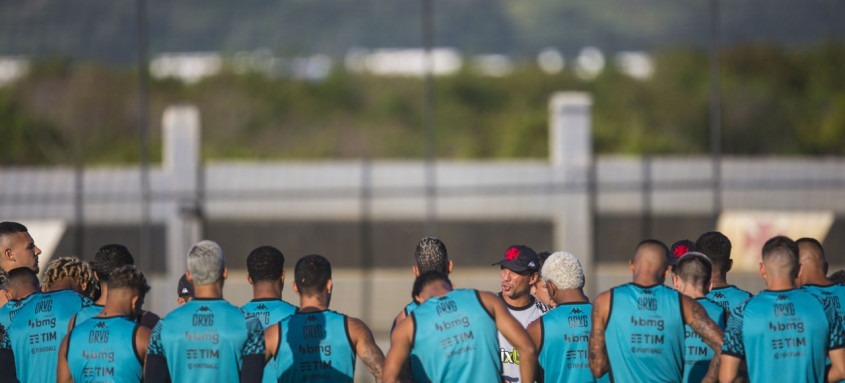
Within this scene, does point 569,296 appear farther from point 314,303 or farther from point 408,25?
point 408,25

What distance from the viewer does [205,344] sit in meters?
5.72

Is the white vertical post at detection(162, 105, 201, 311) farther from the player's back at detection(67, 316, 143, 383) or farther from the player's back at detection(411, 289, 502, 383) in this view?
the player's back at detection(411, 289, 502, 383)

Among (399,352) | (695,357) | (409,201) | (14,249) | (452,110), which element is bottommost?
(695,357)

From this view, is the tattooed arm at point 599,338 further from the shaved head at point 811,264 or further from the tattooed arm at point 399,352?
the shaved head at point 811,264

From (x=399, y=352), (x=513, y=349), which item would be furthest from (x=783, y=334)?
(x=399, y=352)

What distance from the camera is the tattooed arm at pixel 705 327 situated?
623cm

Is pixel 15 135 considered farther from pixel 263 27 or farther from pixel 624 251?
pixel 624 251

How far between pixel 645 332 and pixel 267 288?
2.14 m

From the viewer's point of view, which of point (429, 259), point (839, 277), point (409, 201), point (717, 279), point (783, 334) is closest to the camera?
point (783, 334)

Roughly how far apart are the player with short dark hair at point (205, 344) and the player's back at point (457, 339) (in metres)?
0.87

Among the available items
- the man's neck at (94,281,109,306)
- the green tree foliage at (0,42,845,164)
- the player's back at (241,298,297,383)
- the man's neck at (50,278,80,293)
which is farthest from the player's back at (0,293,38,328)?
the green tree foliage at (0,42,845,164)

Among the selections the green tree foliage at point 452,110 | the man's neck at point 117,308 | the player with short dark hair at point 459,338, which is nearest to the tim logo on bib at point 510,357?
the player with short dark hair at point 459,338

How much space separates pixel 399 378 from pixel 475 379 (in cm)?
40

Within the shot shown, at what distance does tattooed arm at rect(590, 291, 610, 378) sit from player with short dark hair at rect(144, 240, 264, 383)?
186cm
